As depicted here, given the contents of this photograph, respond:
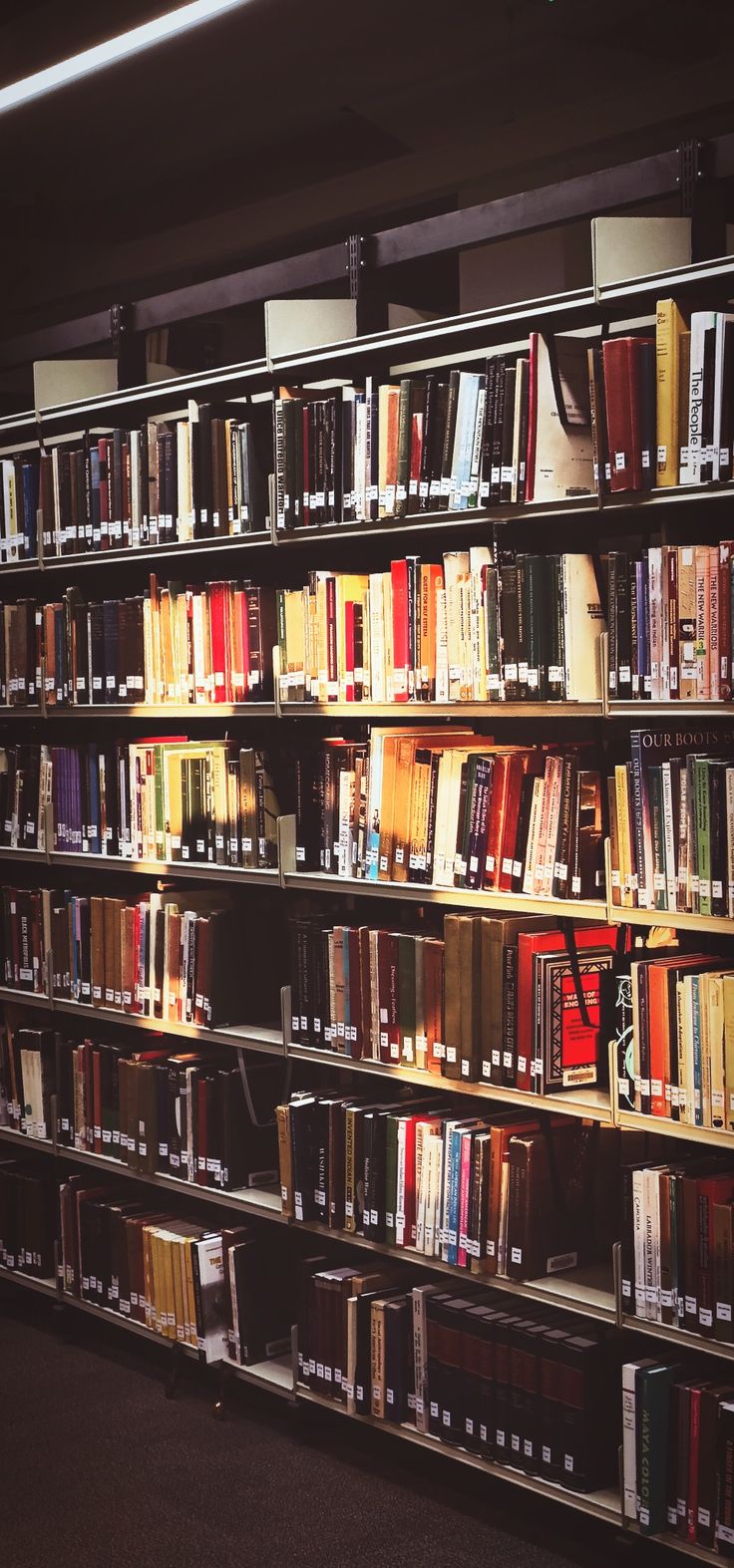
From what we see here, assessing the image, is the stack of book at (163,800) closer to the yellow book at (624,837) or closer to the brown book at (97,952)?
the brown book at (97,952)

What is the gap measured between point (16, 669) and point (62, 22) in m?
2.04

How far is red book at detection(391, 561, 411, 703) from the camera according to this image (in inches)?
138

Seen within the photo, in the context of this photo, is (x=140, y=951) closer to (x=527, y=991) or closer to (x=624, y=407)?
(x=527, y=991)

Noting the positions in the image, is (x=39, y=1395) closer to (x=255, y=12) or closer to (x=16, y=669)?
(x=16, y=669)

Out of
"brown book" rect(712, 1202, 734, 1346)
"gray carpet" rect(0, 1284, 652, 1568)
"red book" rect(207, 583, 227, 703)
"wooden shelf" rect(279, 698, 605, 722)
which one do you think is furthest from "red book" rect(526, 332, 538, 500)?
"gray carpet" rect(0, 1284, 652, 1568)

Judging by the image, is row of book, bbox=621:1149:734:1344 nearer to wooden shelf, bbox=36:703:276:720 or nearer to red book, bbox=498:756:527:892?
red book, bbox=498:756:527:892

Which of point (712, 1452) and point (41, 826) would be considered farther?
point (41, 826)

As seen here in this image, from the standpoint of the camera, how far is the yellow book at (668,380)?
2.91 metres

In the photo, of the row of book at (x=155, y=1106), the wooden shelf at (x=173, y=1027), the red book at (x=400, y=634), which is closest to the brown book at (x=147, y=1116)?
the row of book at (x=155, y=1106)

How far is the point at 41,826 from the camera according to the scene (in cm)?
475

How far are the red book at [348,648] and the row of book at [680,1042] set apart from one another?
101cm

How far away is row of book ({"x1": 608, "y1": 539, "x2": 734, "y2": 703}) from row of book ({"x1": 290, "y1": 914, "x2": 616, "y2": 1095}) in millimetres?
607

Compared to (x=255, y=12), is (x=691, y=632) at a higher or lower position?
lower

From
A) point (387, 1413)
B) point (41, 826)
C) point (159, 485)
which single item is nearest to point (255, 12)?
point (159, 485)
